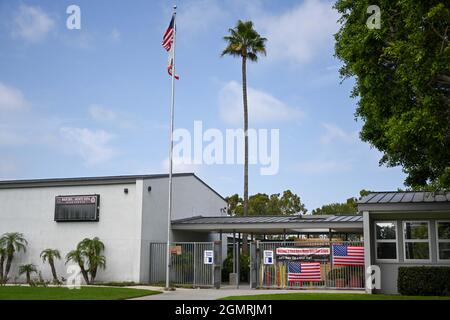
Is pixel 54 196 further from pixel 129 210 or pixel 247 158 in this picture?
pixel 247 158

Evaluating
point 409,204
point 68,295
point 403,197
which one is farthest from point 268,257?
point 68,295

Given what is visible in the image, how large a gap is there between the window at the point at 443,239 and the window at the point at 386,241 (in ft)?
5.19

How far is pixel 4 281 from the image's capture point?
90.0ft

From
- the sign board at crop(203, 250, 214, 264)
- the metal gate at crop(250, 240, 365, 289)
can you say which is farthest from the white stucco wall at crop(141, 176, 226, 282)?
the metal gate at crop(250, 240, 365, 289)

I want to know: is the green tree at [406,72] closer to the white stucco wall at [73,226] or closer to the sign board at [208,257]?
the sign board at [208,257]

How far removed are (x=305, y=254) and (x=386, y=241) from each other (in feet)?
12.9

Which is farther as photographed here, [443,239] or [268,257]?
[268,257]

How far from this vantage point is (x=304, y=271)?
23797 mm

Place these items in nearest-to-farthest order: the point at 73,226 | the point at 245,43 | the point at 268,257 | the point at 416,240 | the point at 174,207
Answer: the point at 416,240, the point at 268,257, the point at 73,226, the point at 174,207, the point at 245,43

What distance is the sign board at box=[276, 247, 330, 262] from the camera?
2359 centimetres

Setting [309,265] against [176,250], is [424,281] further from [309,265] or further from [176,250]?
[176,250]

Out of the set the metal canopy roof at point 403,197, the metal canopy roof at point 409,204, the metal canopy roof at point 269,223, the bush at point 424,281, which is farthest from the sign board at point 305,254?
the bush at point 424,281

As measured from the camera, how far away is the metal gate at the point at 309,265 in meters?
23.1

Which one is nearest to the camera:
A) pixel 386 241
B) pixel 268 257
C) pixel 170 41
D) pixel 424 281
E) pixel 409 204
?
pixel 424 281
